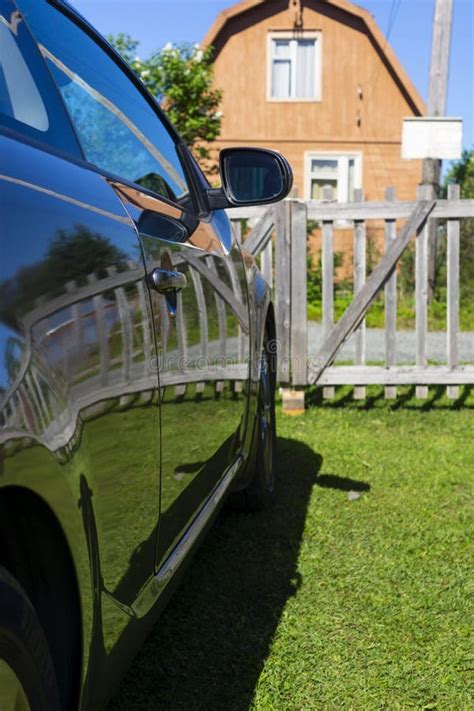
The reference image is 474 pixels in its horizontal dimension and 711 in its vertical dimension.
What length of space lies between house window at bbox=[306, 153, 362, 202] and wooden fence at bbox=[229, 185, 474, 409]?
15.1 m

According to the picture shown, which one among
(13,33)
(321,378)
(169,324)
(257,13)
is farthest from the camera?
(257,13)

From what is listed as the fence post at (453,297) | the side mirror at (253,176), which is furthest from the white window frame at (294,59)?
the side mirror at (253,176)

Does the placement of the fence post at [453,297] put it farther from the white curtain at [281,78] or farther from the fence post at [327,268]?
the white curtain at [281,78]

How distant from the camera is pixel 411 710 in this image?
2340 millimetres

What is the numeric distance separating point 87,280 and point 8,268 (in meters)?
0.29

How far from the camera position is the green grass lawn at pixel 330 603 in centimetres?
245

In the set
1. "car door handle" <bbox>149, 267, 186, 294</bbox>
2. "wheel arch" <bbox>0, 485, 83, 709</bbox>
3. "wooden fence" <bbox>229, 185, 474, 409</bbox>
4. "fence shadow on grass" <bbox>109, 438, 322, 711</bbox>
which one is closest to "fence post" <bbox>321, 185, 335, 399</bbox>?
"wooden fence" <bbox>229, 185, 474, 409</bbox>

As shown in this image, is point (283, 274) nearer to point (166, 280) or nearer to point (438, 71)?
point (166, 280)

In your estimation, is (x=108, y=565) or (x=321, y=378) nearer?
(x=108, y=565)

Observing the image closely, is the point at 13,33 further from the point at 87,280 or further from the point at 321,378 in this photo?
the point at 321,378

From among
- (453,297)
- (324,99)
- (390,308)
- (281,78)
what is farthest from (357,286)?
(281,78)

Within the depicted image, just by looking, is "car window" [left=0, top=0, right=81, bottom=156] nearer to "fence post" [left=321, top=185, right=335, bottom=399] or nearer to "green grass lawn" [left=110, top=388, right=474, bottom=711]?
"green grass lawn" [left=110, top=388, right=474, bottom=711]

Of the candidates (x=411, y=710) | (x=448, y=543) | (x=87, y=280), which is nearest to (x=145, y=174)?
(x=87, y=280)

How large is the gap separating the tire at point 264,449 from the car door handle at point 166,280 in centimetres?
167
